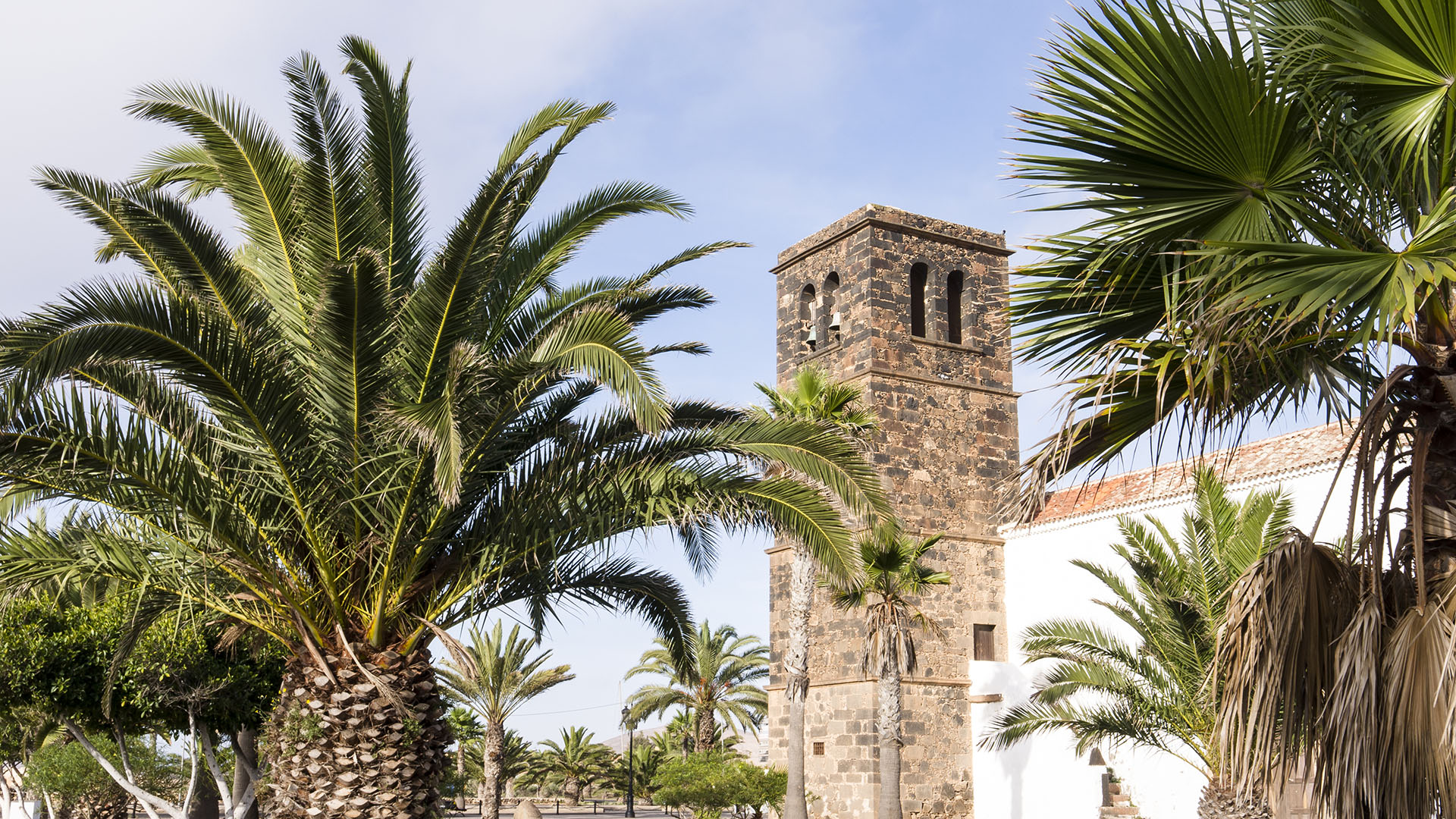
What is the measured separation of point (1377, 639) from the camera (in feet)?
13.2

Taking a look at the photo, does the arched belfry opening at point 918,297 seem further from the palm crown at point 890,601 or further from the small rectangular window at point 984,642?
the palm crown at point 890,601

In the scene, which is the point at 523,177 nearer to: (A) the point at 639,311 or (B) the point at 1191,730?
(A) the point at 639,311

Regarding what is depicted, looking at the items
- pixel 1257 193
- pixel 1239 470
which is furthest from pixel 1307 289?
pixel 1239 470

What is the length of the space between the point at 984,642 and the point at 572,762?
27.1 m

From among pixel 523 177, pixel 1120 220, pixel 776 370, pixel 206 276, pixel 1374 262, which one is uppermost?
pixel 776 370

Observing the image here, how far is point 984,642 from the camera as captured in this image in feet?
74.8

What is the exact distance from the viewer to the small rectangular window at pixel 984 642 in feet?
74.4

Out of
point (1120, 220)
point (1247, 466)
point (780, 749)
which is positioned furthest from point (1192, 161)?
point (780, 749)

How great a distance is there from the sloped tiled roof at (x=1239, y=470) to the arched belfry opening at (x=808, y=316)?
5.55 m

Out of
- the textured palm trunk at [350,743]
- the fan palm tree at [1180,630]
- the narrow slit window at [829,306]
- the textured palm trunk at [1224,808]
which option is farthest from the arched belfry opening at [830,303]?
the textured palm trunk at [350,743]

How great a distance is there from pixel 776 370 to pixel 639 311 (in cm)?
1629

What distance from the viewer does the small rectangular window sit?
22.7 m

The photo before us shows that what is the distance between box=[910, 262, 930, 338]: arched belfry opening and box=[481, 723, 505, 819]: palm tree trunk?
13792mm

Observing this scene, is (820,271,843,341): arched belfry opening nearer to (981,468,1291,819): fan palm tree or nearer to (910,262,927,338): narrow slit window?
(910,262,927,338): narrow slit window
